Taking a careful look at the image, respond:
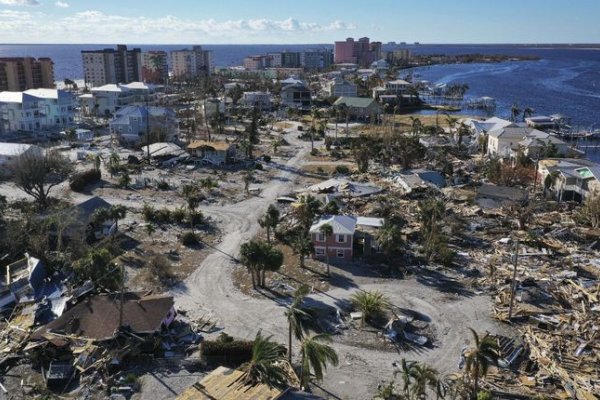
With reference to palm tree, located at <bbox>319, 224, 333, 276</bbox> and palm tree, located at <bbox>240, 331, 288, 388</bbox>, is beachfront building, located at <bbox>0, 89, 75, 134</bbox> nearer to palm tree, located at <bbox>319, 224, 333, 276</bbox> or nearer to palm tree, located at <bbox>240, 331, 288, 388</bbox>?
palm tree, located at <bbox>319, 224, 333, 276</bbox>

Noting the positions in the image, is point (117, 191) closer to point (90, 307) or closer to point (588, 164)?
point (90, 307)

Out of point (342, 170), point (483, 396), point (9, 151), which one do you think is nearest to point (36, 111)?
point (9, 151)

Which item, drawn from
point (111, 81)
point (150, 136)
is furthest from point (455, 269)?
point (111, 81)

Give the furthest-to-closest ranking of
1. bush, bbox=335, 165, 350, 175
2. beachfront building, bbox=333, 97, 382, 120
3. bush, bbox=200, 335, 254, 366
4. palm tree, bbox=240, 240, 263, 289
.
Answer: beachfront building, bbox=333, 97, 382, 120
bush, bbox=335, 165, 350, 175
palm tree, bbox=240, 240, 263, 289
bush, bbox=200, 335, 254, 366

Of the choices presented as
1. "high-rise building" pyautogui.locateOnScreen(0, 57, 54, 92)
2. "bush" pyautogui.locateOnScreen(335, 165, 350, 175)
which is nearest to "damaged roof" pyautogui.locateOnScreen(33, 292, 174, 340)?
"bush" pyautogui.locateOnScreen(335, 165, 350, 175)

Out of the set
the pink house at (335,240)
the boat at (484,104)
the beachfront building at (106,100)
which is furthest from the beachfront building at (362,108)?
the pink house at (335,240)
